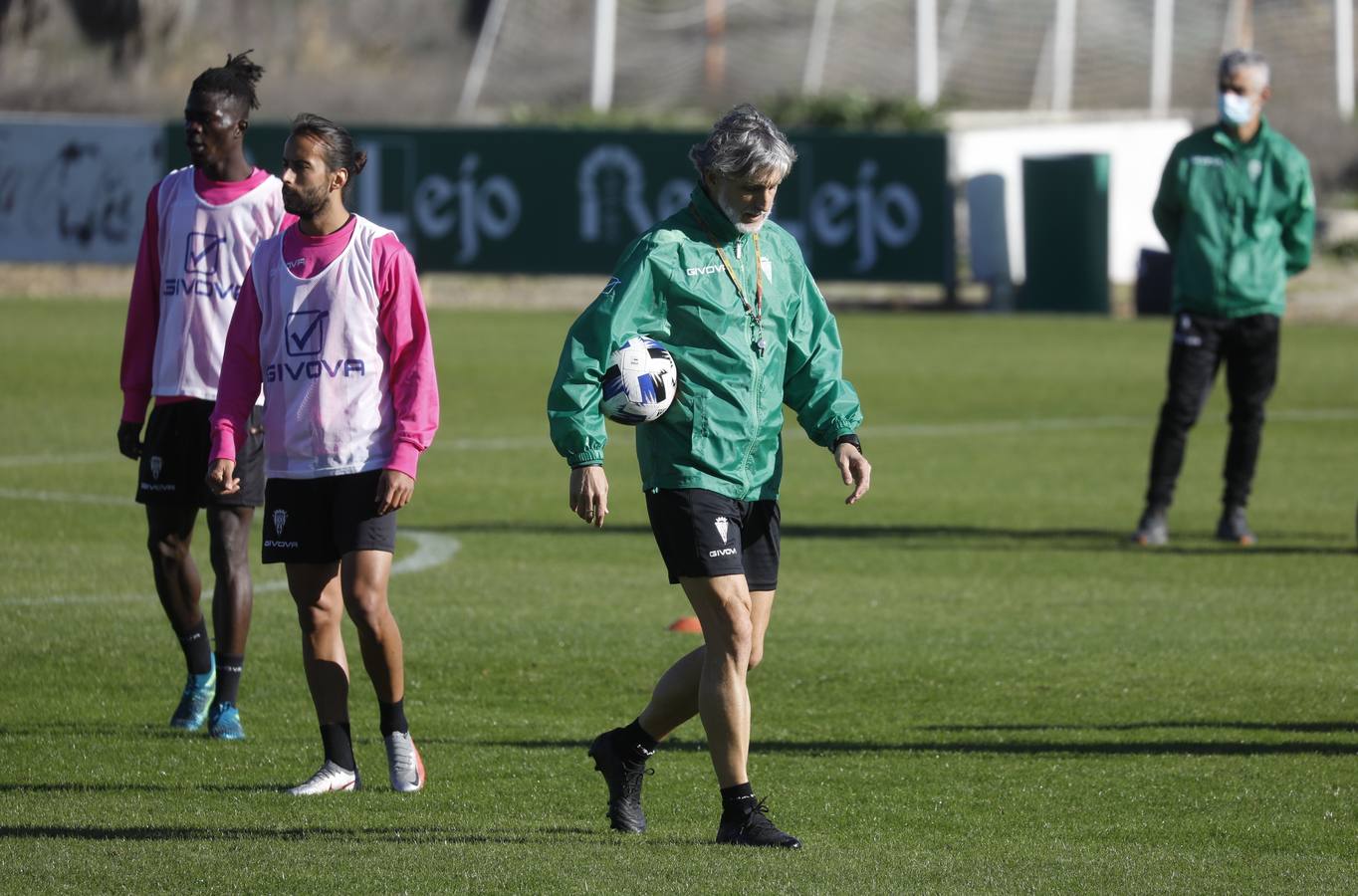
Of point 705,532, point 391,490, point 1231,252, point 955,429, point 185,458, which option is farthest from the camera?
point 955,429

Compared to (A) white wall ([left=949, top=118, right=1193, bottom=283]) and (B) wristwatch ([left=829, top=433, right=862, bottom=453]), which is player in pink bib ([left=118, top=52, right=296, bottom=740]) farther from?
(A) white wall ([left=949, top=118, right=1193, bottom=283])

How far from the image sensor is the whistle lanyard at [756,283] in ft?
20.0

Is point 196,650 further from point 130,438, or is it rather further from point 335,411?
point 335,411

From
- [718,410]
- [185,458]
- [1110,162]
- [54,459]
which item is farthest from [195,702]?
[1110,162]

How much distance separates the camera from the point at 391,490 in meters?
6.62

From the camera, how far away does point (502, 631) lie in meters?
9.72

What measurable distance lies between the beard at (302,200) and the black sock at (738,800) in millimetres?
2049

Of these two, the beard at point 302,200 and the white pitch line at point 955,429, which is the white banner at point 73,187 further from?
the beard at point 302,200

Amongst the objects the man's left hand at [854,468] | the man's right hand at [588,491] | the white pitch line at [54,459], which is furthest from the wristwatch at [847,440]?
the white pitch line at [54,459]

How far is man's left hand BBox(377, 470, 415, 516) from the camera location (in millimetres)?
6625

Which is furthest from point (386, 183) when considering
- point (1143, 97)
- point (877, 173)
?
point (1143, 97)

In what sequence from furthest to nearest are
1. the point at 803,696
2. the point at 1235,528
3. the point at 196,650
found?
the point at 1235,528 → the point at 803,696 → the point at 196,650

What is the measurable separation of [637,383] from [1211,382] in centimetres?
736

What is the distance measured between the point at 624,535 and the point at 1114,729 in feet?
17.1
